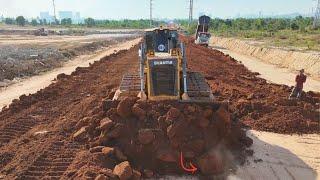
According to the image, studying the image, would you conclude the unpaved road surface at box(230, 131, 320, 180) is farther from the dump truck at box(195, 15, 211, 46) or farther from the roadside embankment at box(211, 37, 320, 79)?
the dump truck at box(195, 15, 211, 46)

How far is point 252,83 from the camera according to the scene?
20.1m

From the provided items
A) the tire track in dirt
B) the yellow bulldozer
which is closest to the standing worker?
the yellow bulldozer

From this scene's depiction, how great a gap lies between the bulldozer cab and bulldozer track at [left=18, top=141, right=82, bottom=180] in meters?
3.52

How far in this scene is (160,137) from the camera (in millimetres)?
9508

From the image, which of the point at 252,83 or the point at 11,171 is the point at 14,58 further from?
the point at 11,171

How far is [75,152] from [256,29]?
6148cm

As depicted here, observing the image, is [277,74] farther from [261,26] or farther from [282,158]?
[261,26]

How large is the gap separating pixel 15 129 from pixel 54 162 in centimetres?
333

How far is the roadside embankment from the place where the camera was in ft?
81.3

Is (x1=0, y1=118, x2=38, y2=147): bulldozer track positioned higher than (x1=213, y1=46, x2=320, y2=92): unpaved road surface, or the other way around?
(x1=0, y1=118, x2=38, y2=147): bulldozer track

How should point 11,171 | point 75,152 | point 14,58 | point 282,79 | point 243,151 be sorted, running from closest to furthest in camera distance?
point 11,171
point 75,152
point 243,151
point 282,79
point 14,58

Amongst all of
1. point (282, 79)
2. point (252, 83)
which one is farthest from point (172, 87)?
point (282, 79)

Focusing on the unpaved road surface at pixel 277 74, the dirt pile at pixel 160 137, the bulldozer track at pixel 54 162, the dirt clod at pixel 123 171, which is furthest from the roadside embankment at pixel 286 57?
the dirt clod at pixel 123 171

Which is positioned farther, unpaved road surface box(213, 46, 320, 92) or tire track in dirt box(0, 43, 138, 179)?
unpaved road surface box(213, 46, 320, 92)
